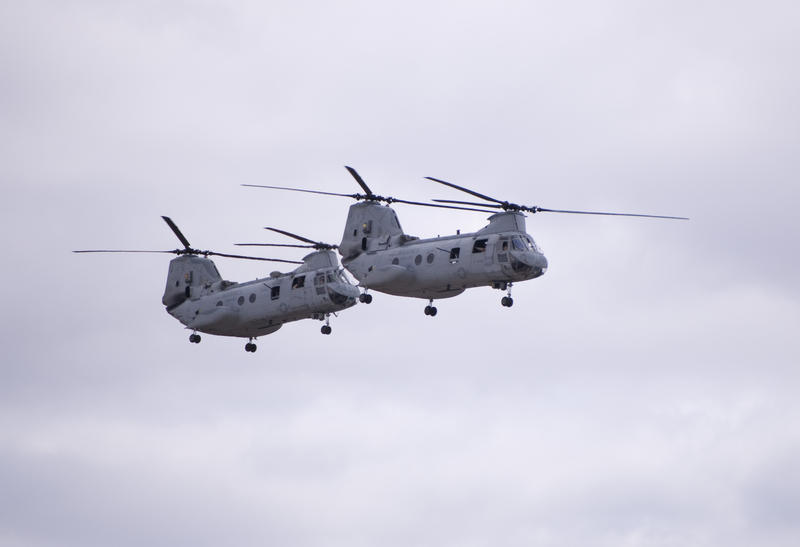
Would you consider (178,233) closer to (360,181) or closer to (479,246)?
(360,181)

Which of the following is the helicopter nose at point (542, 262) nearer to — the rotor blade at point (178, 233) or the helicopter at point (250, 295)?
the helicopter at point (250, 295)

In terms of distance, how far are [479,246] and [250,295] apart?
21.1m

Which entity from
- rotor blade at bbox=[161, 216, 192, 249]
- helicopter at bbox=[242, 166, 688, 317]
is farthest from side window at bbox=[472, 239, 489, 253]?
rotor blade at bbox=[161, 216, 192, 249]

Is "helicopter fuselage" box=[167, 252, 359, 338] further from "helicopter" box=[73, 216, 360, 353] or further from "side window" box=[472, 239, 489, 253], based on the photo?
"side window" box=[472, 239, 489, 253]

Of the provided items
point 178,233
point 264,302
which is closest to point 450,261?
point 264,302

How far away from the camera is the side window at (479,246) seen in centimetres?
11957

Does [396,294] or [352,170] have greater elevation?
[352,170]

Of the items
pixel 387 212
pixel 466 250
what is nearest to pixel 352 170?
pixel 387 212

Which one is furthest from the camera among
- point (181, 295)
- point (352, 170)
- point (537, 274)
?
point (181, 295)

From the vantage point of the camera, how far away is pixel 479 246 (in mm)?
119875

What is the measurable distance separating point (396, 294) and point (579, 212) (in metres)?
13.3

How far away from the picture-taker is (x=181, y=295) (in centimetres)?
14100

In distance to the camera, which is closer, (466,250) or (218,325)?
(466,250)

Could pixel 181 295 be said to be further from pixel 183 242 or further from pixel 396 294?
pixel 396 294
